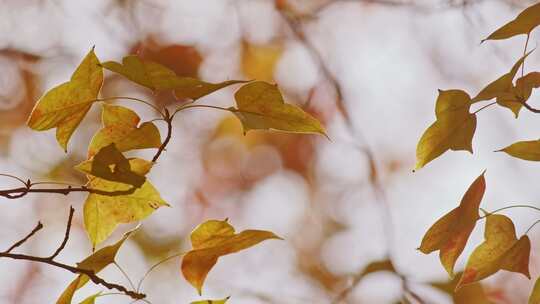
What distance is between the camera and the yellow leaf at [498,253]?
0.61 m

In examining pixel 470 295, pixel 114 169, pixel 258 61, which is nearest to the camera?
pixel 114 169

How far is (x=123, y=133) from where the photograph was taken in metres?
0.60

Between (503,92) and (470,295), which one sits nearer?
(503,92)

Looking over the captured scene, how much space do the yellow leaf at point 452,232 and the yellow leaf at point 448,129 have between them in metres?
0.04

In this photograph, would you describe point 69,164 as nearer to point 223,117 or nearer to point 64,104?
point 223,117

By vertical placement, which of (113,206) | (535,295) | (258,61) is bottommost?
(535,295)

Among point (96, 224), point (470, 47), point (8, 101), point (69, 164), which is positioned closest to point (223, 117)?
point (69, 164)

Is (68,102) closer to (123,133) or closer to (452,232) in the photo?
(123,133)

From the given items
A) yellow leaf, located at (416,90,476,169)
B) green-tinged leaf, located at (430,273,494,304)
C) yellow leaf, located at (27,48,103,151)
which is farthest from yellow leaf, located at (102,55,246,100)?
green-tinged leaf, located at (430,273,494,304)

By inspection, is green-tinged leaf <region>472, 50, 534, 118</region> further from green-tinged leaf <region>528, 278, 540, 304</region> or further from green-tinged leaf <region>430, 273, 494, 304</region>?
green-tinged leaf <region>430, 273, 494, 304</region>

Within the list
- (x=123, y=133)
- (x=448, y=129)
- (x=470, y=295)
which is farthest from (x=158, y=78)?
(x=470, y=295)

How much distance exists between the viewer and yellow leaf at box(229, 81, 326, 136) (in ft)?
1.90

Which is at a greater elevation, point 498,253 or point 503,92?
point 503,92

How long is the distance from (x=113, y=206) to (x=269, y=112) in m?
0.14
